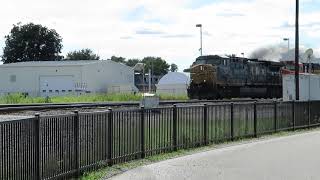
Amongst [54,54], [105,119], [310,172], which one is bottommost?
[310,172]

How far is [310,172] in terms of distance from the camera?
40.7 ft

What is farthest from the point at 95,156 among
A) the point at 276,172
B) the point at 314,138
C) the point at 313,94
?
the point at 313,94

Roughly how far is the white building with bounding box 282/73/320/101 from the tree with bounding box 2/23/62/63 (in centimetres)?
10307

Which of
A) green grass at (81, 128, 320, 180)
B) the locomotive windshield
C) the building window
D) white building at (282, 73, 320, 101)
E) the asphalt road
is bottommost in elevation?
the asphalt road

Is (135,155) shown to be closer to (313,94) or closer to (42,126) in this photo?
(42,126)

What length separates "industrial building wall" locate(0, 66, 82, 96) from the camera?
295 feet

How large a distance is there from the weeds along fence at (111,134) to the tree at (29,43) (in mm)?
114442

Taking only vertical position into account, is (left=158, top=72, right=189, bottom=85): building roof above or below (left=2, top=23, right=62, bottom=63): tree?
below

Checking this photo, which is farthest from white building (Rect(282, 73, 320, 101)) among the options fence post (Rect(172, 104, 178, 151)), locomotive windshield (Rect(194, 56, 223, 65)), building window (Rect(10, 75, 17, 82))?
building window (Rect(10, 75, 17, 82))

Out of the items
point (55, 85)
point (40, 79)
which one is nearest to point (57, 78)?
point (55, 85)

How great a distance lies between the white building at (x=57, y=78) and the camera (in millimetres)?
89125

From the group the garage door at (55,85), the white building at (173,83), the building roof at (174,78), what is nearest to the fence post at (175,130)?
the garage door at (55,85)

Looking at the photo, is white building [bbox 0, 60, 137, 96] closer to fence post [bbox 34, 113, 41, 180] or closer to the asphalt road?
the asphalt road

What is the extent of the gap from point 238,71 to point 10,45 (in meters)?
92.9
